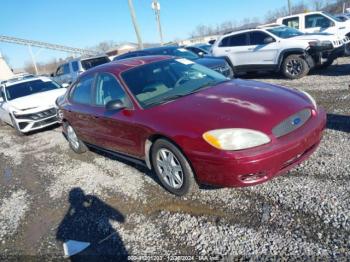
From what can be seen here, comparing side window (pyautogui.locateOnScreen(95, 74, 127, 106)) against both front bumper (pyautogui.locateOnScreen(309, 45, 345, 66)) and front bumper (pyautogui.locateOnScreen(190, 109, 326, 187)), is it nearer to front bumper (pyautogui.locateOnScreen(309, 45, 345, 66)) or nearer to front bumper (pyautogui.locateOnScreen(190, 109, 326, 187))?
front bumper (pyautogui.locateOnScreen(190, 109, 326, 187))

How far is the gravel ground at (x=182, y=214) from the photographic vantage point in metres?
2.99

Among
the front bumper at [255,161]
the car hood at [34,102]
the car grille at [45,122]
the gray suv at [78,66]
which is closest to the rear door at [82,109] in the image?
the front bumper at [255,161]

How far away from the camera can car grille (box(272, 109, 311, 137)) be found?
134 inches

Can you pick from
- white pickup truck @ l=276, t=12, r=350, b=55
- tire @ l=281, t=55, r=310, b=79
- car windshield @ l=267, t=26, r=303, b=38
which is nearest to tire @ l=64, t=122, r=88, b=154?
tire @ l=281, t=55, r=310, b=79

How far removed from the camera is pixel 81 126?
5781mm

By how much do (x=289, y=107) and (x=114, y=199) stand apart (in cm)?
250

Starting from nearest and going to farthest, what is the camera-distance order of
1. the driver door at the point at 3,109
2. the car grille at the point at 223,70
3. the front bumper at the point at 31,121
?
the front bumper at the point at 31,121, the car grille at the point at 223,70, the driver door at the point at 3,109

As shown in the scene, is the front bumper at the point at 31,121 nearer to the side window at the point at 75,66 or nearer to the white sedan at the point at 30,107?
the white sedan at the point at 30,107

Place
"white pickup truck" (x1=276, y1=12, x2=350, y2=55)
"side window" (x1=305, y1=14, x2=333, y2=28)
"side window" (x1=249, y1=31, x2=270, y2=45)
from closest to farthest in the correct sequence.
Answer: "side window" (x1=249, y1=31, x2=270, y2=45) < "white pickup truck" (x1=276, y1=12, x2=350, y2=55) < "side window" (x1=305, y1=14, x2=333, y2=28)

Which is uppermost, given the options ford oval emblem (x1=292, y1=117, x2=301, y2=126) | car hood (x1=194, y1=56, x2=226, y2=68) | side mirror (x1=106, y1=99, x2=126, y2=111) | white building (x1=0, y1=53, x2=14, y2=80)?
side mirror (x1=106, y1=99, x2=126, y2=111)

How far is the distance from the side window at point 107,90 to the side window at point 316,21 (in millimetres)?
11996

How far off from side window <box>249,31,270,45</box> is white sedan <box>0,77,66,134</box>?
6.47 meters

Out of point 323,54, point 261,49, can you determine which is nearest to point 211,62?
point 261,49

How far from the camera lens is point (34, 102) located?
9125mm
